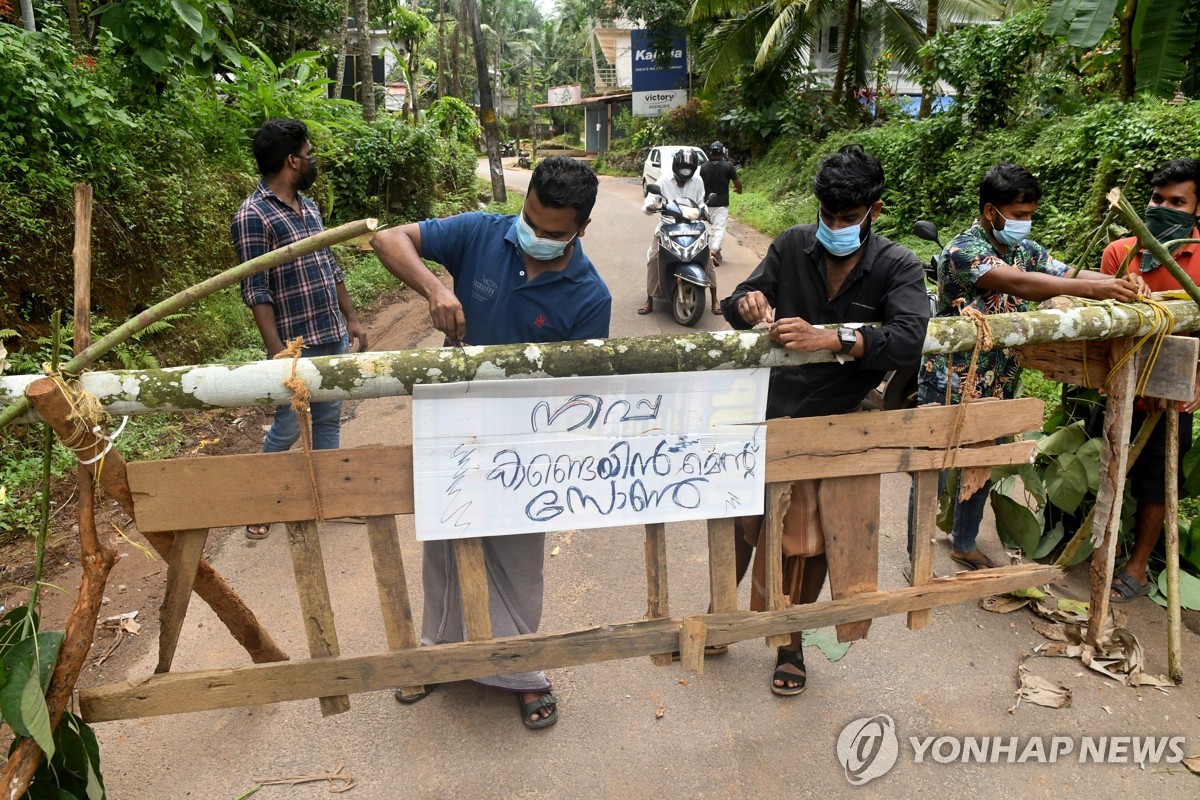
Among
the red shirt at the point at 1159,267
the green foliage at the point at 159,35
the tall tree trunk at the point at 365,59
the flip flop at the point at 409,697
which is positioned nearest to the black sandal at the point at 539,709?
the flip flop at the point at 409,697

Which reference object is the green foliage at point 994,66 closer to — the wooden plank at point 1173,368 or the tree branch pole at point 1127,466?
the tree branch pole at point 1127,466

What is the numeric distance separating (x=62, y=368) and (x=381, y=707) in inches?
60.9

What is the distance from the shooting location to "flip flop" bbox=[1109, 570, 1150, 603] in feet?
10.1

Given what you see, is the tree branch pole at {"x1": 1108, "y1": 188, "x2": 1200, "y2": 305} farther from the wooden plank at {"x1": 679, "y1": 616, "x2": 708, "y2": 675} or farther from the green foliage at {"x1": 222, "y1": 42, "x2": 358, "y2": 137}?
the green foliage at {"x1": 222, "y1": 42, "x2": 358, "y2": 137}

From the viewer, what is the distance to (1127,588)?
307 cm

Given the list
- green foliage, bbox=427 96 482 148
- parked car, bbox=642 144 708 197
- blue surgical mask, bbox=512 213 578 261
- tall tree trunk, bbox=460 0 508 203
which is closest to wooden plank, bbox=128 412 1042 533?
blue surgical mask, bbox=512 213 578 261

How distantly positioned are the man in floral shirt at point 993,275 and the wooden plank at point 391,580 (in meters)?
1.97

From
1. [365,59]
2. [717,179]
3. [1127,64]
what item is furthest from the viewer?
[365,59]

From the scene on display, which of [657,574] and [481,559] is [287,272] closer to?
[481,559]

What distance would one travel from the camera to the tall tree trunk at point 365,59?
32.1 feet

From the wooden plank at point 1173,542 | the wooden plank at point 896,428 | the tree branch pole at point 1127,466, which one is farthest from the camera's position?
the tree branch pole at point 1127,466

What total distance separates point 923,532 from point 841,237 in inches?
35.8

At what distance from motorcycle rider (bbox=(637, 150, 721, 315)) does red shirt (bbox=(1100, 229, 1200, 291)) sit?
161 inches

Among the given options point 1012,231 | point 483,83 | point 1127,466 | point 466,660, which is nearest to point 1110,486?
point 1127,466
